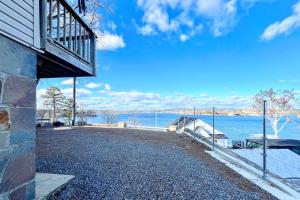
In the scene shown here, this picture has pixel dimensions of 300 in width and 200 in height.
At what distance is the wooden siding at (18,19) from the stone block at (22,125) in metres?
0.76

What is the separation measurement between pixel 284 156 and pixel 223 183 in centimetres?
588

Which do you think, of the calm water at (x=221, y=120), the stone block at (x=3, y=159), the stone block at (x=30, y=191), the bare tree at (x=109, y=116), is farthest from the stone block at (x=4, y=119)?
the bare tree at (x=109, y=116)

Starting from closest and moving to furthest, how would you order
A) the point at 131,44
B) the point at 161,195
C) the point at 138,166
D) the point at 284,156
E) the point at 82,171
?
the point at 161,195, the point at 82,171, the point at 138,166, the point at 284,156, the point at 131,44

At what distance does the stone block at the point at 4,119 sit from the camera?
2482mm

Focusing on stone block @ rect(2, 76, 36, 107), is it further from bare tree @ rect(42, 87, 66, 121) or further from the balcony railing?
bare tree @ rect(42, 87, 66, 121)

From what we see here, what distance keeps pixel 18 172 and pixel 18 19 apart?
159 cm

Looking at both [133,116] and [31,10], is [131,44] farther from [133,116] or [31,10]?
[31,10]


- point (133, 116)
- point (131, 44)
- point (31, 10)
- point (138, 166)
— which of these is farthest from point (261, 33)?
point (31, 10)

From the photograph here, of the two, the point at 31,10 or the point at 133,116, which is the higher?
the point at 31,10

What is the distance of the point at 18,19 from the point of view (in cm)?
277

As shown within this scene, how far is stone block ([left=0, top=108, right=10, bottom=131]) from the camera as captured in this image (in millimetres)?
2482

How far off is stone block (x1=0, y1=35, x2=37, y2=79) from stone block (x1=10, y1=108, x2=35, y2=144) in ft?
1.30

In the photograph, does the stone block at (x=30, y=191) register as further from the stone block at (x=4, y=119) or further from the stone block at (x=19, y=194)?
the stone block at (x=4, y=119)

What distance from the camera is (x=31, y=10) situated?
301 cm
